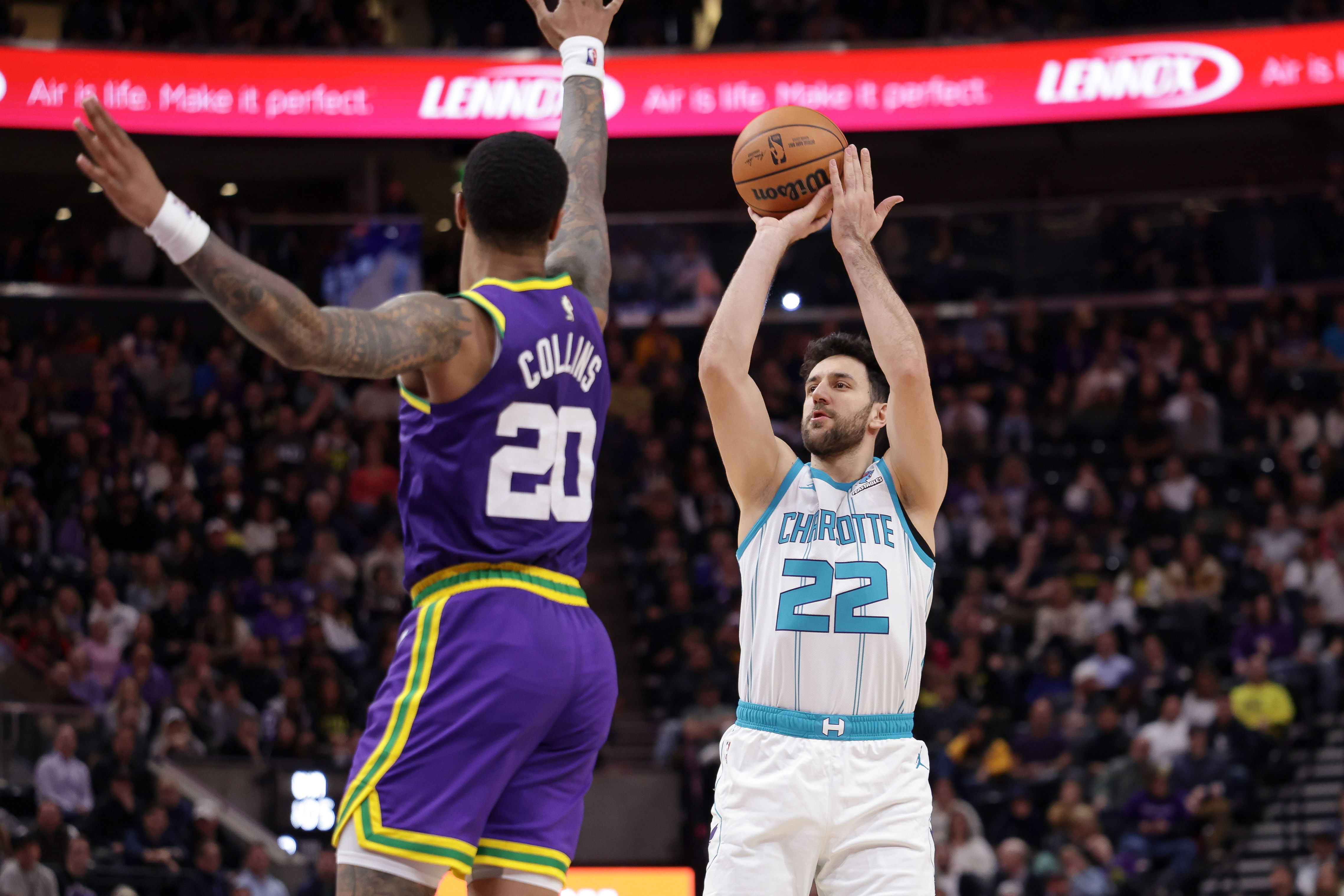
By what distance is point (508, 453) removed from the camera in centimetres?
348

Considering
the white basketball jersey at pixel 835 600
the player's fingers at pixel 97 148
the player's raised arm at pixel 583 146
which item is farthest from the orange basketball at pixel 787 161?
the player's fingers at pixel 97 148

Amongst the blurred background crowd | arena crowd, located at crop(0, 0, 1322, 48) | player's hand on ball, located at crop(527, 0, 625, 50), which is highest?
arena crowd, located at crop(0, 0, 1322, 48)

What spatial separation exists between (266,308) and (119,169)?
0.37m

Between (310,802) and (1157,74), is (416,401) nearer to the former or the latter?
(310,802)

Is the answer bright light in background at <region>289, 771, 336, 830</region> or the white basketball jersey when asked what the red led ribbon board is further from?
the white basketball jersey

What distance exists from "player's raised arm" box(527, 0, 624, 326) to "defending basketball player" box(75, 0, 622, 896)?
0.77ft

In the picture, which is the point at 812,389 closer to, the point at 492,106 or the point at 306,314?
the point at 306,314

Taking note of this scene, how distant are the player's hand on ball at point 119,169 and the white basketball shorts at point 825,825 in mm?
2573

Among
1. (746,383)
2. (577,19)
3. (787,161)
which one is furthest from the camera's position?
(787,161)

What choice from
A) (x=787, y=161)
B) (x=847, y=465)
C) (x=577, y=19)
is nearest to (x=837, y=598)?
(x=847, y=465)

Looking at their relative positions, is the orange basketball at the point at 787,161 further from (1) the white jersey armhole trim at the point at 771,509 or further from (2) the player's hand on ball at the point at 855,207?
(1) the white jersey armhole trim at the point at 771,509

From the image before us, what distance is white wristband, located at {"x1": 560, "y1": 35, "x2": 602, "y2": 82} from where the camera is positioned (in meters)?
4.51

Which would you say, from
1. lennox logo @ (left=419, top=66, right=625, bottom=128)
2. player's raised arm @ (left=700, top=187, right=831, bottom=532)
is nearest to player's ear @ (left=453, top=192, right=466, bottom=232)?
player's raised arm @ (left=700, top=187, right=831, bottom=532)

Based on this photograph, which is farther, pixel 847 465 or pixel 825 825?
pixel 847 465
